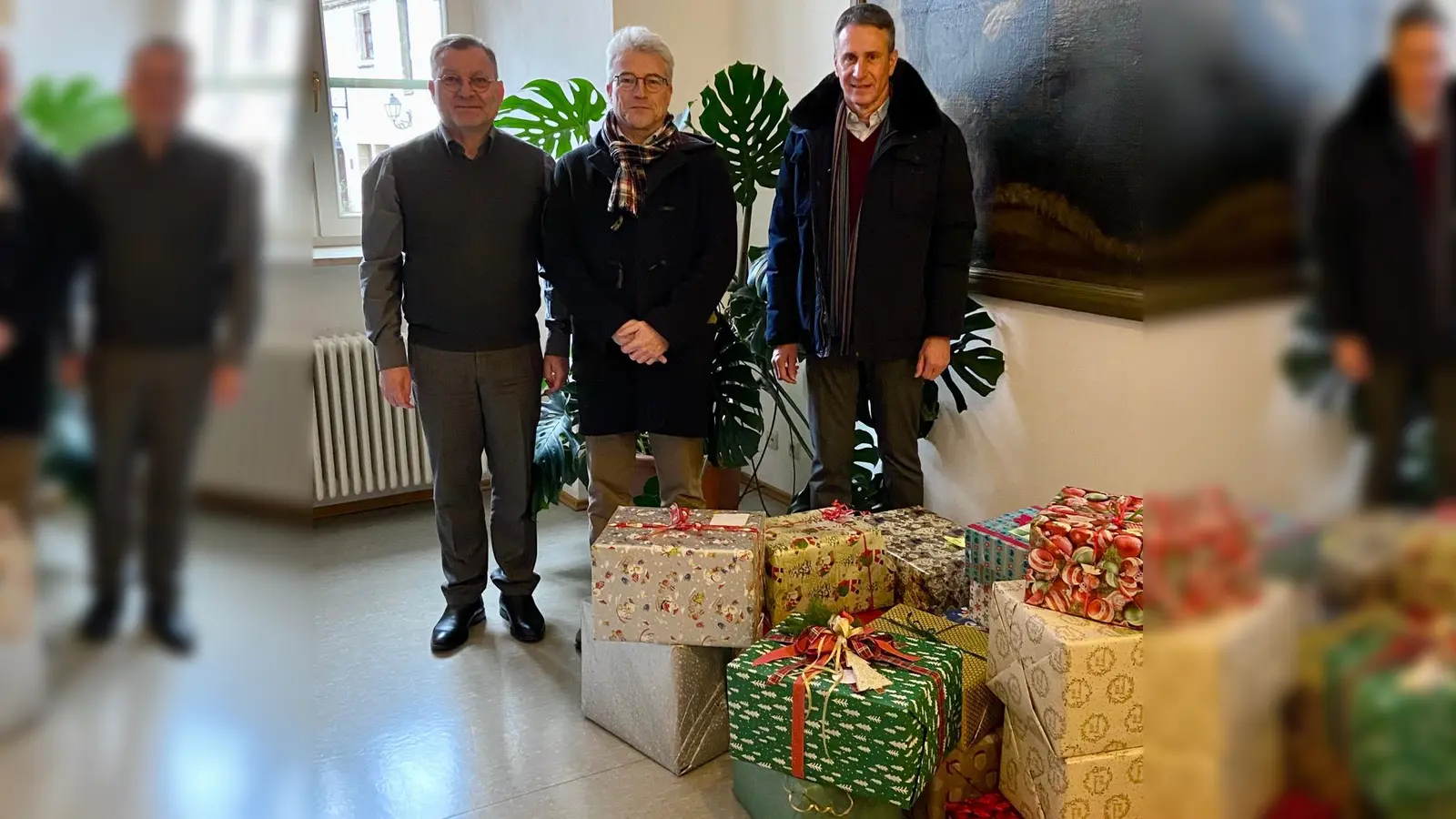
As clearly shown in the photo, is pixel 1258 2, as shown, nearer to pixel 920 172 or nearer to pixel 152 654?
pixel 152 654

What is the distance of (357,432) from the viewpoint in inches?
140


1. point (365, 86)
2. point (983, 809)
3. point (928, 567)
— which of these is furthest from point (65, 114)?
point (365, 86)

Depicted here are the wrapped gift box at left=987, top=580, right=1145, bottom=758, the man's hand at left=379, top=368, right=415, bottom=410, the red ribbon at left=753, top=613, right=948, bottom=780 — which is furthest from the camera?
the man's hand at left=379, top=368, right=415, bottom=410

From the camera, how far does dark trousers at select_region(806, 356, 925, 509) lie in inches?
94.7

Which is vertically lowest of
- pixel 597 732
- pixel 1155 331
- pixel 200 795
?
pixel 597 732

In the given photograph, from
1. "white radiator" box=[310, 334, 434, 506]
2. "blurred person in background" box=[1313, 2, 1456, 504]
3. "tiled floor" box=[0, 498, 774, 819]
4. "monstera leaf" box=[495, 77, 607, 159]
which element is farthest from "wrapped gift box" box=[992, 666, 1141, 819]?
"white radiator" box=[310, 334, 434, 506]

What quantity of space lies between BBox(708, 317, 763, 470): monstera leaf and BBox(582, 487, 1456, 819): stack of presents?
23.1 inches

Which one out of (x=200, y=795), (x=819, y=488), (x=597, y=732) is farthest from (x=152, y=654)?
(x=819, y=488)

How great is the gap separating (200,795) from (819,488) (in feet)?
7.50

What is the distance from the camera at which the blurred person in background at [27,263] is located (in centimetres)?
25

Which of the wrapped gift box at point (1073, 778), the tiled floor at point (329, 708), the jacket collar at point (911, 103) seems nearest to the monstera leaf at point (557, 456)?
the tiled floor at point (329, 708)

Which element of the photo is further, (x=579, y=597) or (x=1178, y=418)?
(x=579, y=597)

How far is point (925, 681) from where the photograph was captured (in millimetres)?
1601

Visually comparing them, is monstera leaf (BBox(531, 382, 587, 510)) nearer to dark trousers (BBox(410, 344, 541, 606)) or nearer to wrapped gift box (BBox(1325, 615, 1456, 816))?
dark trousers (BBox(410, 344, 541, 606))
